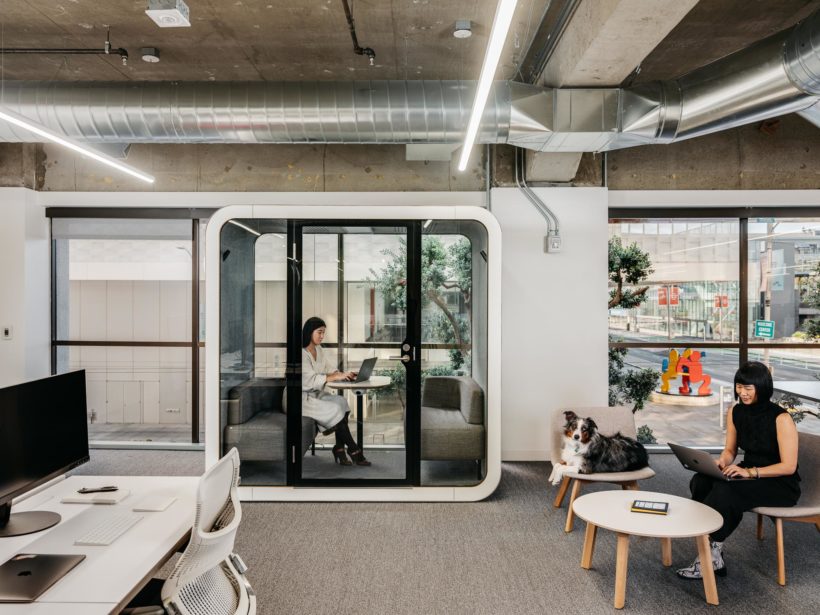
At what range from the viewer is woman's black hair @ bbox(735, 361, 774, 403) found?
3023 mm

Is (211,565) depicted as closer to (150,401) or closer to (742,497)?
(742,497)

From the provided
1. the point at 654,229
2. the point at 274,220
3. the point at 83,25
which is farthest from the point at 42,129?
the point at 654,229

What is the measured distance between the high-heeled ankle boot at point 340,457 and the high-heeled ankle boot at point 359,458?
0.04 meters

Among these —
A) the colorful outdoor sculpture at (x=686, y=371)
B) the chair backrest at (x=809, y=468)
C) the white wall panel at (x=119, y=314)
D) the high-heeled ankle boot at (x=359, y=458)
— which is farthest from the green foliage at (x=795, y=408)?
the white wall panel at (x=119, y=314)

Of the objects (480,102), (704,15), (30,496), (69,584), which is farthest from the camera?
(704,15)

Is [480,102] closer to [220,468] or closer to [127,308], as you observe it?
[220,468]

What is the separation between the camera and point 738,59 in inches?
125

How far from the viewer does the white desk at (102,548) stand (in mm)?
1485

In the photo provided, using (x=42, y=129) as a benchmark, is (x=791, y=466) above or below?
below

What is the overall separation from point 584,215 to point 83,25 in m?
4.34

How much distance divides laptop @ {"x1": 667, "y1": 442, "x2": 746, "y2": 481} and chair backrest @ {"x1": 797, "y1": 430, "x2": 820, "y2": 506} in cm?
41

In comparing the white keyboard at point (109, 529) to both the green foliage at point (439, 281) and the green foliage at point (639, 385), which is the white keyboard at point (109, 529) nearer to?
the green foliage at point (439, 281)

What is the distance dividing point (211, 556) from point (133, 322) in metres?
4.70

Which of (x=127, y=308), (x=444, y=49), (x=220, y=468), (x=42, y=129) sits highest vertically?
(x=444, y=49)
